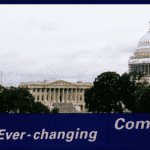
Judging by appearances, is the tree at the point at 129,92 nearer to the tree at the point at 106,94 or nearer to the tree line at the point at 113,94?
the tree line at the point at 113,94

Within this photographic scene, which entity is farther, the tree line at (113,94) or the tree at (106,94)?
the tree at (106,94)

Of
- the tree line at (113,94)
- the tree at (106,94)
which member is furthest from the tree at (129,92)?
the tree at (106,94)

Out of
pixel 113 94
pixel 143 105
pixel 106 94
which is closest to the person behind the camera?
pixel 143 105

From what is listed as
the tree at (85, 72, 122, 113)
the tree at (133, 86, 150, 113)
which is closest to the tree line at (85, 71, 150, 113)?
the tree at (85, 72, 122, 113)

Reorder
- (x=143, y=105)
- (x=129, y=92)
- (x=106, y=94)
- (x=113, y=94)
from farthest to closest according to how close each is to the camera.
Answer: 1. (x=129, y=92)
2. (x=106, y=94)
3. (x=113, y=94)
4. (x=143, y=105)

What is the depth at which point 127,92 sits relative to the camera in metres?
83.6

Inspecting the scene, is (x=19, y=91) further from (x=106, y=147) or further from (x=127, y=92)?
(x=106, y=147)

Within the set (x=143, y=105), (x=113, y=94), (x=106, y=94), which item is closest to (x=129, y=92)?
(x=113, y=94)

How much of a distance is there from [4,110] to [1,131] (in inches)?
2182

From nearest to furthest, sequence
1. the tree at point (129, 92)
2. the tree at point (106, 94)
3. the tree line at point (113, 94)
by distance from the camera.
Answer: the tree at point (129, 92) < the tree line at point (113, 94) < the tree at point (106, 94)

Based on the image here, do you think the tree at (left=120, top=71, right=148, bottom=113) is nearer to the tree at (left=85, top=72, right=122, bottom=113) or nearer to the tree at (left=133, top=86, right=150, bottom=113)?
the tree at (left=85, top=72, right=122, bottom=113)

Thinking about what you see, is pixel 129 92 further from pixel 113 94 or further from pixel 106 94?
pixel 106 94

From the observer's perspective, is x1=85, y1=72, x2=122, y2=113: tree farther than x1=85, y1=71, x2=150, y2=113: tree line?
Yes
